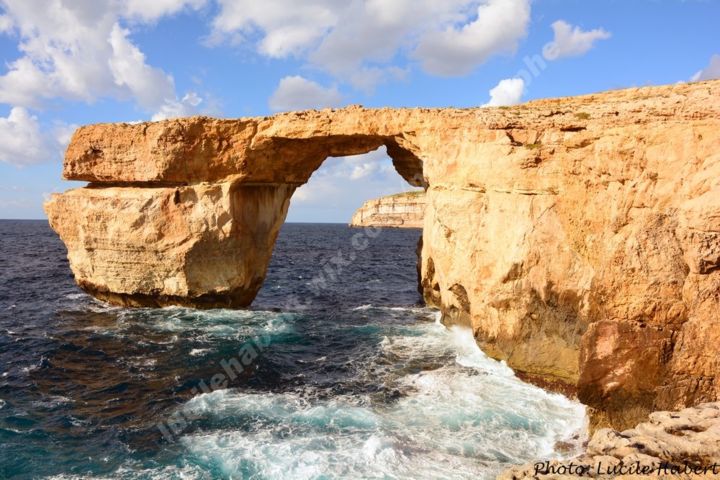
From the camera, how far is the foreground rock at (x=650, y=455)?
23.2 ft

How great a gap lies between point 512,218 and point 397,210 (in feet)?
343

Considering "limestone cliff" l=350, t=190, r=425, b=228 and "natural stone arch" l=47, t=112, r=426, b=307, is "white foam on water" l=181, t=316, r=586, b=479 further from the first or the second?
"limestone cliff" l=350, t=190, r=425, b=228

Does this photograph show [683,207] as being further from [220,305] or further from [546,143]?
[220,305]

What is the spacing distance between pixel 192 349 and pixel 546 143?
13302 millimetres

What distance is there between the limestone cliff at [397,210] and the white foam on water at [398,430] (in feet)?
325

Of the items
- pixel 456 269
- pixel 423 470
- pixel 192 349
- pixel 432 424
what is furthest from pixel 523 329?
pixel 192 349

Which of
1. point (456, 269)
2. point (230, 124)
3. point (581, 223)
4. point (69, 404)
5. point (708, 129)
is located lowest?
point (69, 404)

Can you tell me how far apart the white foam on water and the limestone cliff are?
325 ft

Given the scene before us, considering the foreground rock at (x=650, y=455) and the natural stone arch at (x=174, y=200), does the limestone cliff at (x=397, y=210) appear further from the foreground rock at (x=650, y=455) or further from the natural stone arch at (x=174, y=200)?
the foreground rock at (x=650, y=455)

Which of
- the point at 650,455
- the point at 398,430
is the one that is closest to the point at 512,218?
the point at 398,430

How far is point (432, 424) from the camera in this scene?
447 inches

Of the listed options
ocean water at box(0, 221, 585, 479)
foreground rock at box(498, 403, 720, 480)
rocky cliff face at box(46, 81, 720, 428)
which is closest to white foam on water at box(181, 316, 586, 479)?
ocean water at box(0, 221, 585, 479)

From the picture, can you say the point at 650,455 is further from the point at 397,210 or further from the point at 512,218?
the point at 397,210

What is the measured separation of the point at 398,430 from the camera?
11023 millimetres
